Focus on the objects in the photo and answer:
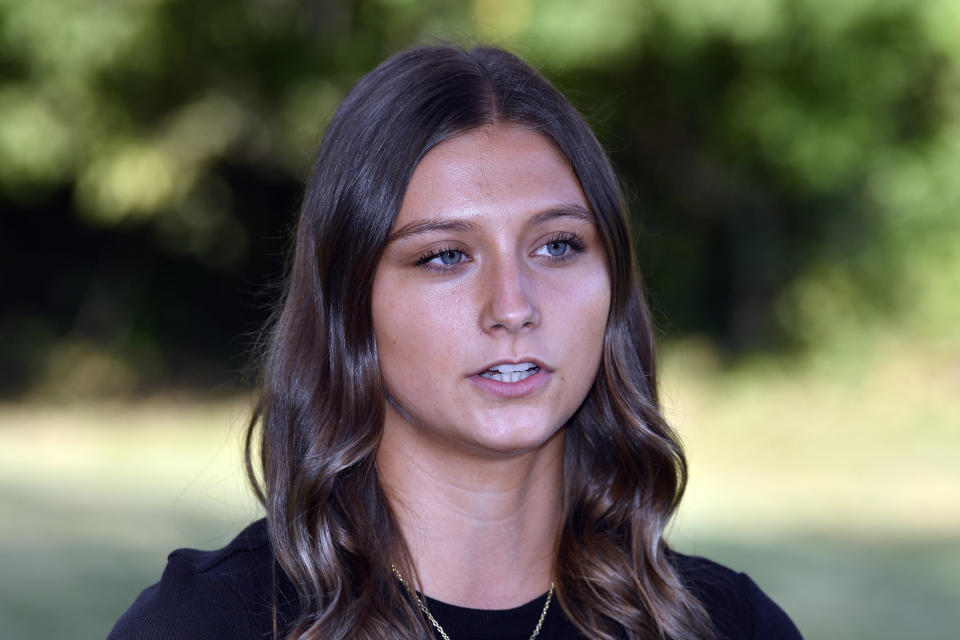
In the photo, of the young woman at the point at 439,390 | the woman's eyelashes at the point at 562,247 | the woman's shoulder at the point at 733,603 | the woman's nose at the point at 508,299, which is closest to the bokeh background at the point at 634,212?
the woman's shoulder at the point at 733,603

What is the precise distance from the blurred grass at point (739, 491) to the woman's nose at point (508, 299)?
2.64 meters

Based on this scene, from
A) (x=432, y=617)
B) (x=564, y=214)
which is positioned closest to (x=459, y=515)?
(x=432, y=617)

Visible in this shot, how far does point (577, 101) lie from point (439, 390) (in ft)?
26.7

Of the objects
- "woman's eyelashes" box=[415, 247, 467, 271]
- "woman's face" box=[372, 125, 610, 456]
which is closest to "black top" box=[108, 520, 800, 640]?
"woman's face" box=[372, 125, 610, 456]

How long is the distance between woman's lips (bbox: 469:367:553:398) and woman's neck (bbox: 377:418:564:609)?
0.12 meters

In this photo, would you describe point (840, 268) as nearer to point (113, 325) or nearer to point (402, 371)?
point (113, 325)

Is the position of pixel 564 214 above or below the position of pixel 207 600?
above

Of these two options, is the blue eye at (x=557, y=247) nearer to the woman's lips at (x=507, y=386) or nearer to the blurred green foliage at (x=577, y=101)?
the woman's lips at (x=507, y=386)

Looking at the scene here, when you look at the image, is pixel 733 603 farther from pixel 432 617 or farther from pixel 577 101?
pixel 577 101

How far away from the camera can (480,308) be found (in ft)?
6.27

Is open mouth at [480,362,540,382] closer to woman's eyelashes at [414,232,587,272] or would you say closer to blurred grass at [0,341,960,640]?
woman's eyelashes at [414,232,587,272]

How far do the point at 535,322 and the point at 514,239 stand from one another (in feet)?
0.45

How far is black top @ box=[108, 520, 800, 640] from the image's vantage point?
185cm

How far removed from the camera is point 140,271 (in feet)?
38.3
